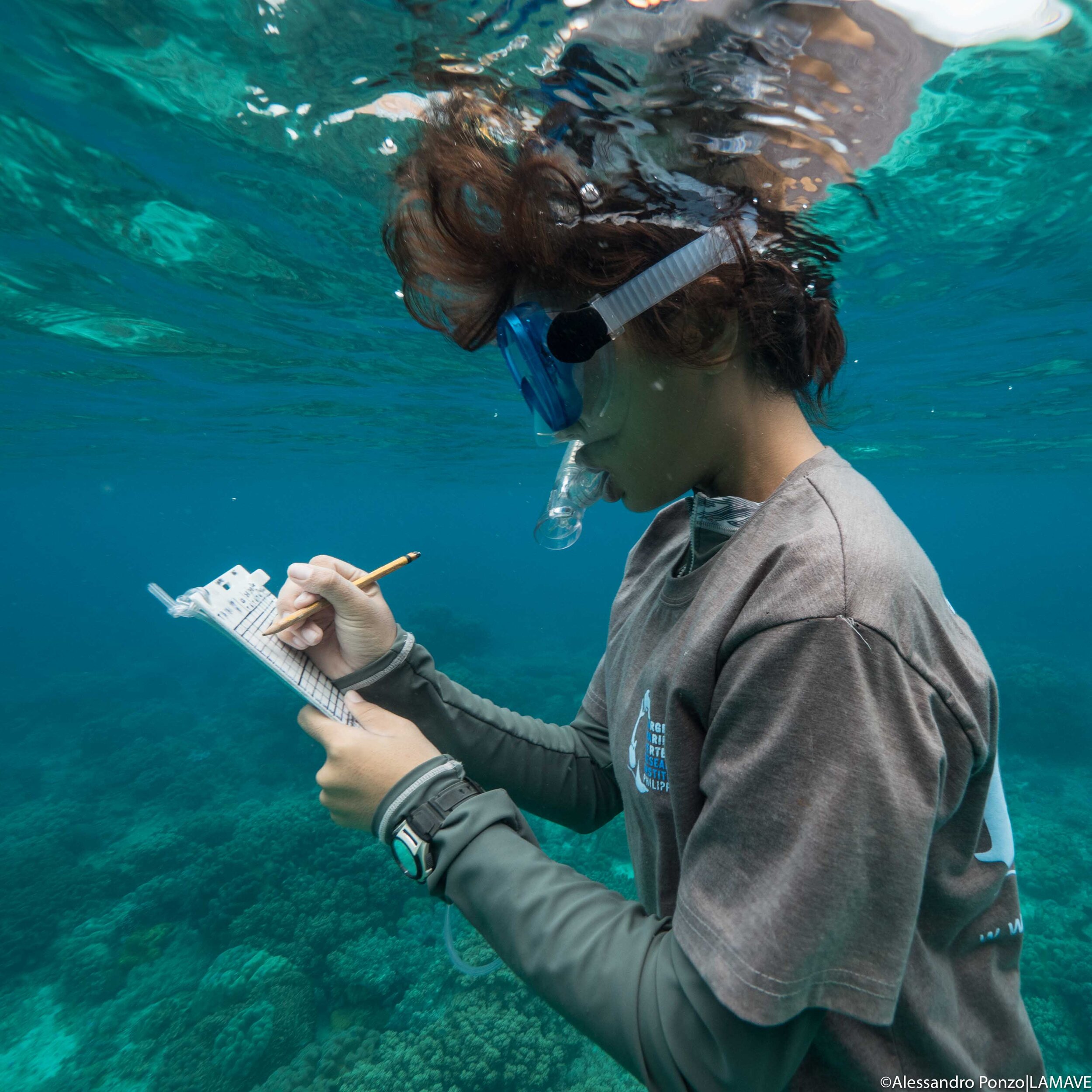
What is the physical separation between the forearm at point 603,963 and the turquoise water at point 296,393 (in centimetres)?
178

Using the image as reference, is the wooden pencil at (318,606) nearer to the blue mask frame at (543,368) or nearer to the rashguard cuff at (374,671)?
the rashguard cuff at (374,671)

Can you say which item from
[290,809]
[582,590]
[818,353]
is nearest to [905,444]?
[290,809]

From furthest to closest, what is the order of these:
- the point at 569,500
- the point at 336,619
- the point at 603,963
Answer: the point at 569,500 → the point at 336,619 → the point at 603,963

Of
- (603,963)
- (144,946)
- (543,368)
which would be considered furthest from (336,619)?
(144,946)

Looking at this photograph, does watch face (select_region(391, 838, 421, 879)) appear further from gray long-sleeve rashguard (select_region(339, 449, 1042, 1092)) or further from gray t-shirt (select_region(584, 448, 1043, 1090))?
gray t-shirt (select_region(584, 448, 1043, 1090))

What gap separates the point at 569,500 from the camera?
110 inches

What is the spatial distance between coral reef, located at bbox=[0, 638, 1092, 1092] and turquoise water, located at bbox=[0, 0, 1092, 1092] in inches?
1.9

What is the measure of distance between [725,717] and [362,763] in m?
1.18

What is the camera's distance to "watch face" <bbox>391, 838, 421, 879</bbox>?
1875 millimetres

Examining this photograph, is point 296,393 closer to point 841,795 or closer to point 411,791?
point 411,791

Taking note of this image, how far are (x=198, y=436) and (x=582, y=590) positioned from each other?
2049 inches

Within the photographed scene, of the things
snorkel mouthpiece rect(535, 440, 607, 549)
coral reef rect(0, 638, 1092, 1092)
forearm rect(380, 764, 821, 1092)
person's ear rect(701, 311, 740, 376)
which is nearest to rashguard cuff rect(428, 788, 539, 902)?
forearm rect(380, 764, 821, 1092)

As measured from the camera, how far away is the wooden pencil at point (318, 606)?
90.7 inches

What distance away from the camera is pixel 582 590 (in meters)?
73.5
